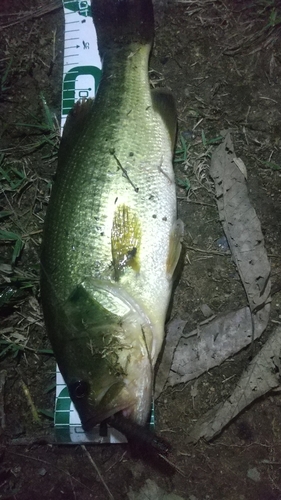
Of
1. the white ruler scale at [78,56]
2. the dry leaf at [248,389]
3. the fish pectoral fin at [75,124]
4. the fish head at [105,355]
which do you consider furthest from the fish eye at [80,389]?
the white ruler scale at [78,56]

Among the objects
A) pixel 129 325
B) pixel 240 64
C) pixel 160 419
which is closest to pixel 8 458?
pixel 160 419

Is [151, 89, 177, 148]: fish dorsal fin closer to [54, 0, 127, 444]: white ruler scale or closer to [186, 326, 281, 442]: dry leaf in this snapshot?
[54, 0, 127, 444]: white ruler scale

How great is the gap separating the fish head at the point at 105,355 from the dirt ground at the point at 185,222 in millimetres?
554

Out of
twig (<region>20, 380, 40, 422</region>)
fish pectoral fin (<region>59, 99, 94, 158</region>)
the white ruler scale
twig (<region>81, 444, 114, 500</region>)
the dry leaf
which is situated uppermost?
the white ruler scale

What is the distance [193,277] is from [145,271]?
1.79ft

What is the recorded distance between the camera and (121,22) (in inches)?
115

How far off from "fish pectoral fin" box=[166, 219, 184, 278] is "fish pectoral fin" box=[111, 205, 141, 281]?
8.1 inches

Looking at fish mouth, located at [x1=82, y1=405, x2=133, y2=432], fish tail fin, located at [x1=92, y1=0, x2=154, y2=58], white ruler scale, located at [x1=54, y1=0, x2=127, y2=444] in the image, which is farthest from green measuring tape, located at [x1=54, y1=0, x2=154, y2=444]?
fish mouth, located at [x1=82, y1=405, x2=133, y2=432]

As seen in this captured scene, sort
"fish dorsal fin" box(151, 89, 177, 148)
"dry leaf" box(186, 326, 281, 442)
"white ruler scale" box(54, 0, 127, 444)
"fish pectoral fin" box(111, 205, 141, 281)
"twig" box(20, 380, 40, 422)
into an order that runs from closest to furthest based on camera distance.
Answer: "fish pectoral fin" box(111, 205, 141, 281)
"dry leaf" box(186, 326, 281, 442)
"fish dorsal fin" box(151, 89, 177, 148)
"twig" box(20, 380, 40, 422)
"white ruler scale" box(54, 0, 127, 444)

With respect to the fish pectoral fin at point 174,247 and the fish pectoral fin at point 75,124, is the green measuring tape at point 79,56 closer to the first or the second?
the fish pectoral fin at point 75,124

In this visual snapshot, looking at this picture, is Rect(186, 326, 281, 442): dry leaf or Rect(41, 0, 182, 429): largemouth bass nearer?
Rect(41, 0, 182, 429): largemouth bass

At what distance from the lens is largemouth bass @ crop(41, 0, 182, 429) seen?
2.41m

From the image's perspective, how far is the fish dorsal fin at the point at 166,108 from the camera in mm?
2881

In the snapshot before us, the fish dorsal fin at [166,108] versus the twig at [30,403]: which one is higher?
the fish dorsal fin at [166,108]
